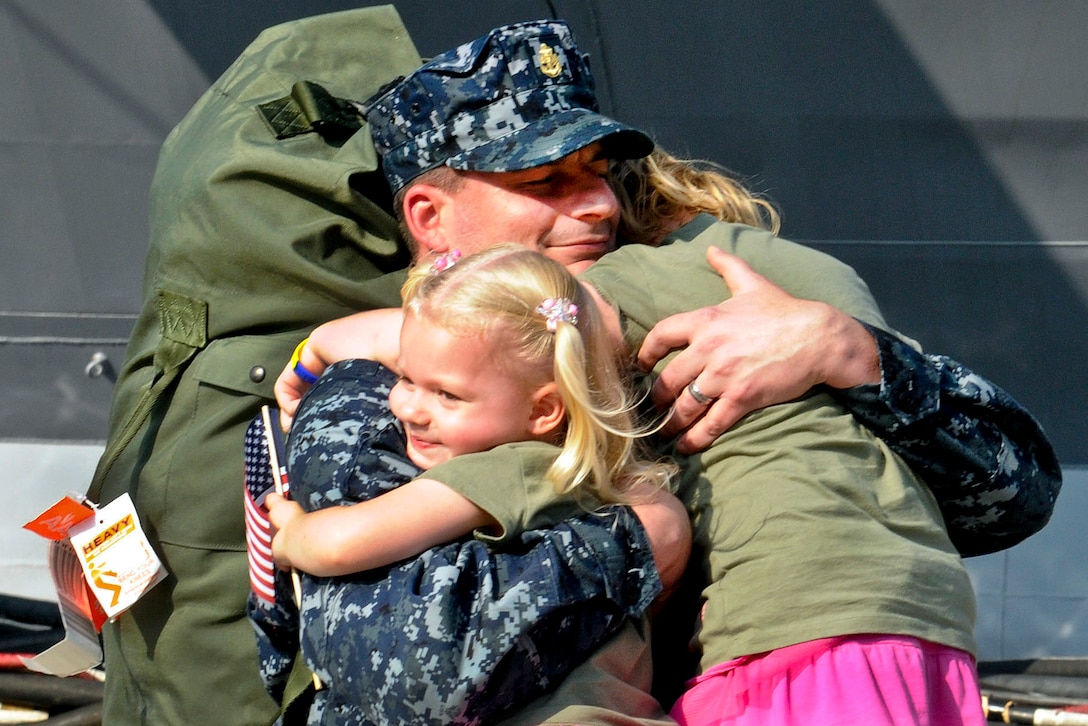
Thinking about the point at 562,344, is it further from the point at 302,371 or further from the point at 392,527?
the point at 302,371

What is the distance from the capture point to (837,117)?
334 cm

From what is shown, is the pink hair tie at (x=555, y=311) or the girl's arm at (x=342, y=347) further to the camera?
the girl's arm at (x=342, y=347)

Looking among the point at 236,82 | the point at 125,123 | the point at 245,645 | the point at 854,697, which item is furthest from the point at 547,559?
the point at 125,123

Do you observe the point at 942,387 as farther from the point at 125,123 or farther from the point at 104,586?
the point at 125,123

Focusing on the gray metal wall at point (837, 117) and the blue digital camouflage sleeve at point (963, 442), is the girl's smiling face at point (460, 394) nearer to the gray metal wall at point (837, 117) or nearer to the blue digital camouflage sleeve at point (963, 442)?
the blue digital camouflage sleeve at point (963, 442)

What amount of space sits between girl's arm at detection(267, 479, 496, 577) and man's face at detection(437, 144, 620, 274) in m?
0.60

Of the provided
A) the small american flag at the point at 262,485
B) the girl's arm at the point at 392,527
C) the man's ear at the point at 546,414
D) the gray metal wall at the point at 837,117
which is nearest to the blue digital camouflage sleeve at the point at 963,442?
the man's ear at the point at 546,414

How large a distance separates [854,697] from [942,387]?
526 millimetres

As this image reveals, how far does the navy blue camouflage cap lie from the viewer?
80.7 inches

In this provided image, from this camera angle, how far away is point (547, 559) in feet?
4.93

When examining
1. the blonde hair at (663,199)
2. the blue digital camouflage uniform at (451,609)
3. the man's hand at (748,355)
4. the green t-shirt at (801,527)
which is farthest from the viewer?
the blonde hair at (663,199)

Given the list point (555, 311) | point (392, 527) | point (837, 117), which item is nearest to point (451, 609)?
point (392, 527)

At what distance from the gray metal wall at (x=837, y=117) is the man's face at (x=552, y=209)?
Answer: 141cm

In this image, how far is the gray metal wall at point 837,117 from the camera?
3.27 metres
